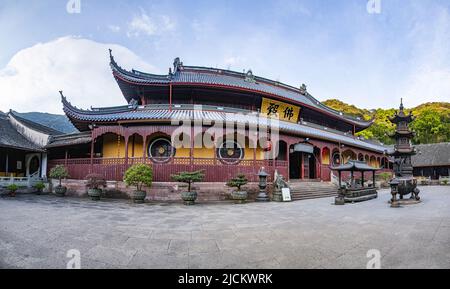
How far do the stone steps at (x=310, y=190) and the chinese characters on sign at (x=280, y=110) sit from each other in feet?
19.6

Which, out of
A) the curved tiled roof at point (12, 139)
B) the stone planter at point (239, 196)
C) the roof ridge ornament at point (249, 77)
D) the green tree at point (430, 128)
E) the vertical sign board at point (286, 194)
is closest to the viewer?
the stone planter at point (239, 196)


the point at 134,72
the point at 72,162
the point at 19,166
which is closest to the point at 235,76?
the point at 134,72

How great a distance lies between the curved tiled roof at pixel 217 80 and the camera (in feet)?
49.1

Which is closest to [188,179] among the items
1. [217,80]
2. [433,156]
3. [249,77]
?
[217,80]

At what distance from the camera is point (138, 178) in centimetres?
1016

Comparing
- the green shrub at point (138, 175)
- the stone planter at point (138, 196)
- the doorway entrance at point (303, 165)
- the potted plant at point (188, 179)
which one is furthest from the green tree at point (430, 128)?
the stone planter at point (138, 196)

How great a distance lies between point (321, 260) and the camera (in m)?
3.48

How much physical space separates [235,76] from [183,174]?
40.2 feet

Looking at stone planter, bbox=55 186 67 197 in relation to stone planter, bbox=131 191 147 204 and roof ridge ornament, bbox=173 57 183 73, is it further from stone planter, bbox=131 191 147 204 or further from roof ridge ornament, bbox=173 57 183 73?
roof ridge ornament, bbox=173 57 183 73

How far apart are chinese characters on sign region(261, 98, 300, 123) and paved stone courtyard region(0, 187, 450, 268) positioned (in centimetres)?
1221

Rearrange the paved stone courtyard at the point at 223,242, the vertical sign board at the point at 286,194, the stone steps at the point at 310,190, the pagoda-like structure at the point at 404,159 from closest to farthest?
1. the paved stone courtyard at the point at 223,242
2. the pagoda-like structure at the point at 404,159
3. the vertical sign board at the point at 286,194
4. the stone steps at the point at 310,190

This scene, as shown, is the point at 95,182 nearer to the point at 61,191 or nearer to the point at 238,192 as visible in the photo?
the point at 61,191

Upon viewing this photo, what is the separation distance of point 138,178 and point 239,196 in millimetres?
4816

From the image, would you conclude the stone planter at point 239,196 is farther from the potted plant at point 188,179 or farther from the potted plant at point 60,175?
the potted plant at point 60,175
